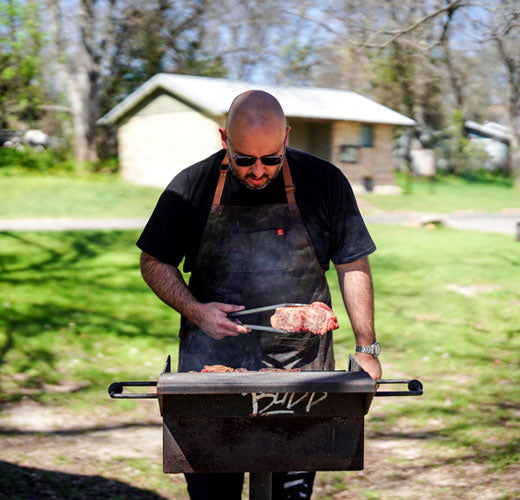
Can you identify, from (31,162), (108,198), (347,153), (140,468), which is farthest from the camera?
(31,162)

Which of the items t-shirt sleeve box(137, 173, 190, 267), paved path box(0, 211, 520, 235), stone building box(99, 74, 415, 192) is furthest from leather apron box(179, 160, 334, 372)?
stone building box(99, 74, 415, 192)

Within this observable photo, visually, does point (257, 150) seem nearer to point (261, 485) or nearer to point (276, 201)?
point (276, 201)

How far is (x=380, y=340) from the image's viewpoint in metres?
8.04

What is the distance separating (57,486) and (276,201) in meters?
2.43

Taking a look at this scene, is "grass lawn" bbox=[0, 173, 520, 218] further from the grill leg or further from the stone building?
the grill leg

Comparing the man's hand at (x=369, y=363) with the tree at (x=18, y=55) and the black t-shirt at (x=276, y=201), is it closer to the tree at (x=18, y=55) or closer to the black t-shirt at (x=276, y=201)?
the black t-shirt at (x=276, y=201)

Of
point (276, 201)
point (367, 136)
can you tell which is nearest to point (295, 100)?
point (367, 136)

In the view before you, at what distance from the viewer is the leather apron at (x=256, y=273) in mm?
2920

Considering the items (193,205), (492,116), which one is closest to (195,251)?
(193,205)

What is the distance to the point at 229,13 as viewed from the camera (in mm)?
26781

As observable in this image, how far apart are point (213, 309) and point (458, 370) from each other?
4750 millimetres

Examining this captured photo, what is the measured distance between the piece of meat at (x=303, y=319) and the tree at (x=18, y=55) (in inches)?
916

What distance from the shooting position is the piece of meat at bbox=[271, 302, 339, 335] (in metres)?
2.82

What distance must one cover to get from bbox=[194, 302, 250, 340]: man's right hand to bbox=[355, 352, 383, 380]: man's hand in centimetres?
50
